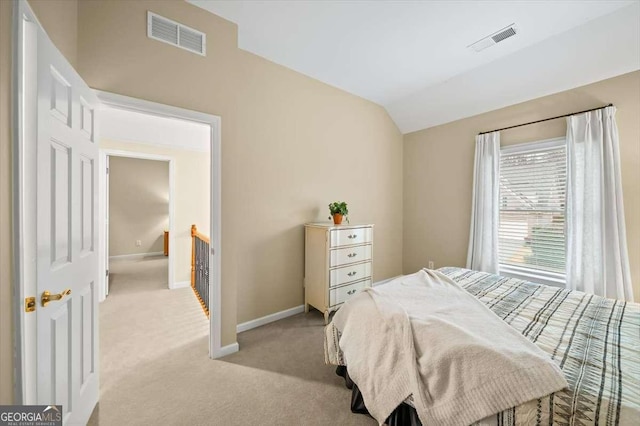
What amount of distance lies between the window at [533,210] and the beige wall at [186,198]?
15.0 ft

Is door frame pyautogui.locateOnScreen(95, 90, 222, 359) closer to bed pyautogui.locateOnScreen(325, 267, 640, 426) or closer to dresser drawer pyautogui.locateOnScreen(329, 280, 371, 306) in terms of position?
bed pyautogui.locateOnScreen(325, 267, 640, 426)

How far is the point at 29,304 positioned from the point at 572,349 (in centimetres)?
239

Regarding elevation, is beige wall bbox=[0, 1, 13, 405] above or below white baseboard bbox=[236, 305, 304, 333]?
above

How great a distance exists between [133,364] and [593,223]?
443cm

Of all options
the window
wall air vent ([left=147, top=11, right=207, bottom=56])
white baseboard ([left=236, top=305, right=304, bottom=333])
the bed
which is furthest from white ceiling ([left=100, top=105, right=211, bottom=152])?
the window

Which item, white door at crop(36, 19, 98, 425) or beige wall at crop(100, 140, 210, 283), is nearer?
white door at crop(36, 19, 98, 425)

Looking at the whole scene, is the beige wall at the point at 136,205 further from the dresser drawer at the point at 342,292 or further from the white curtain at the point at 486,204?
the white curtain at the point at 486,204

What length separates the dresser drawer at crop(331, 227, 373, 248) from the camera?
2.79 metres

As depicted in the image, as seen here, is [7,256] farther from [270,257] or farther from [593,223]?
[593,223]

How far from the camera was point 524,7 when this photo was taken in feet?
6.71

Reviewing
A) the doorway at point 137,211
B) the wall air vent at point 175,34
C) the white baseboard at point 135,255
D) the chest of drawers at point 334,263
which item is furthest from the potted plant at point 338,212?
the white baseboard at point 135,255

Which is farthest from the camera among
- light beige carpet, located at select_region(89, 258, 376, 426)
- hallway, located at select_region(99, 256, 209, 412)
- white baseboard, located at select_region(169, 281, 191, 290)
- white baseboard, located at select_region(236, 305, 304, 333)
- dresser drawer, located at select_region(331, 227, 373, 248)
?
white baseboard, located at select_region(169, 281, 191, 290)

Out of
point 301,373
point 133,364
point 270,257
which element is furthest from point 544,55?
point 133,364

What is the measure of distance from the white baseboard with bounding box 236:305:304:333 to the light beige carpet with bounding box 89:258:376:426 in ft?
0.23
